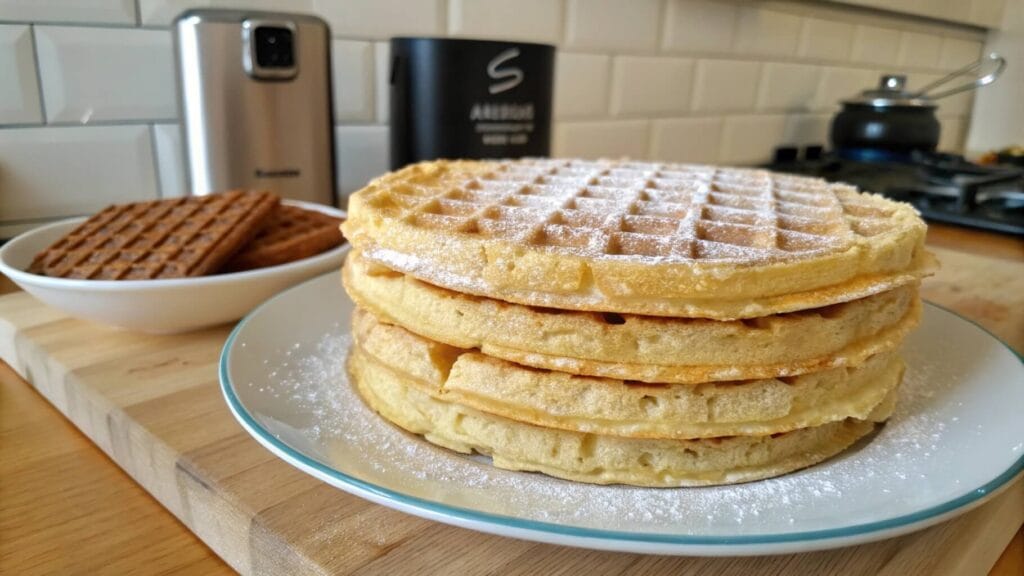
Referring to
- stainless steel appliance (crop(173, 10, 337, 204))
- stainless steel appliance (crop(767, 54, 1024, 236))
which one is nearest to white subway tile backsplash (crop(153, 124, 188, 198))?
stainless steel appliance (crop(173, 10, 337, 204))

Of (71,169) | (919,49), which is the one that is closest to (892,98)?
(919,49)

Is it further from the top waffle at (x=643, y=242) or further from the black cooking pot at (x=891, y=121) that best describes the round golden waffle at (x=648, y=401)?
the black cooking pot at (x=891, y=121)

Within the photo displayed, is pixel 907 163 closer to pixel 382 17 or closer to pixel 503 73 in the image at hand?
pixel 503 73

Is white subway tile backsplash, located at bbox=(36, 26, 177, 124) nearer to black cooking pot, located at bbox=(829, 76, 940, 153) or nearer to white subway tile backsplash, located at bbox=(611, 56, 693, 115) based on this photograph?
white subway tile backsplash, located at bbox=(611, 56, 693, 115)

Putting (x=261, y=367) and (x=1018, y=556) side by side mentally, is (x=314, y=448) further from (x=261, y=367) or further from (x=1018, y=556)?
(x=1018, y=556)

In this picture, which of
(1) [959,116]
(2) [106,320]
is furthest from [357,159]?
(1) [959,116]

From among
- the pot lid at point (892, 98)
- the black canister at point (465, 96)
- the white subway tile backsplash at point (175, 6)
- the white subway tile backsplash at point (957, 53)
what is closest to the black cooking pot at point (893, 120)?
the pot lid at point (892, 98)
